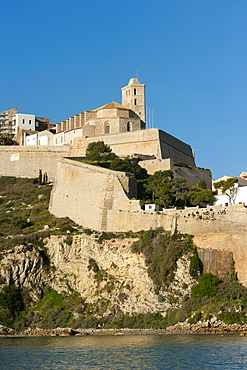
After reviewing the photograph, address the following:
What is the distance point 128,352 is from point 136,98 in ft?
119

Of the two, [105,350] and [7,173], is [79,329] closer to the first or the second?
[105,350]

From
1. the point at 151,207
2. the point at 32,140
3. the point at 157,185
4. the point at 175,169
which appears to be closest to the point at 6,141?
the point at 32,140

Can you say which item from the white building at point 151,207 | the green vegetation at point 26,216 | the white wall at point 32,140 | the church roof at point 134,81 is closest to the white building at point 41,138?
the white wall at point 32,140

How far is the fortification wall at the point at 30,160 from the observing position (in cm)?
5891

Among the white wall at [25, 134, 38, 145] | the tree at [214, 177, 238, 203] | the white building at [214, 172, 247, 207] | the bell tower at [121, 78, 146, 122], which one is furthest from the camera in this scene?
the bell tower at [121, 78, 146, 122]

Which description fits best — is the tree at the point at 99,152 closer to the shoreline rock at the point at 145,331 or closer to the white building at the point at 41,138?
the white building at the point at 41,138

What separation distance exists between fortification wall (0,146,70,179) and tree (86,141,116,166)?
4.22 m

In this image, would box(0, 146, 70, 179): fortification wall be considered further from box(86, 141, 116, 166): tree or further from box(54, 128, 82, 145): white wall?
box(86, 141, 116, 166): tree

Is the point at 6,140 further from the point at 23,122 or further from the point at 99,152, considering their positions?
the point at 99,152

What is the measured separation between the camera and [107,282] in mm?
42531

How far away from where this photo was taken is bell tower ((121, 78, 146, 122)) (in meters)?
65.6

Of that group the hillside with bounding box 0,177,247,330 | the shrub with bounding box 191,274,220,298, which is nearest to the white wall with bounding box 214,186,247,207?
the hillside with bounding box 0,177,247,330

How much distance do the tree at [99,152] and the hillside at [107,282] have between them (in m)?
8.06

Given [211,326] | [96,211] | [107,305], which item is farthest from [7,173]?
[211,326]
